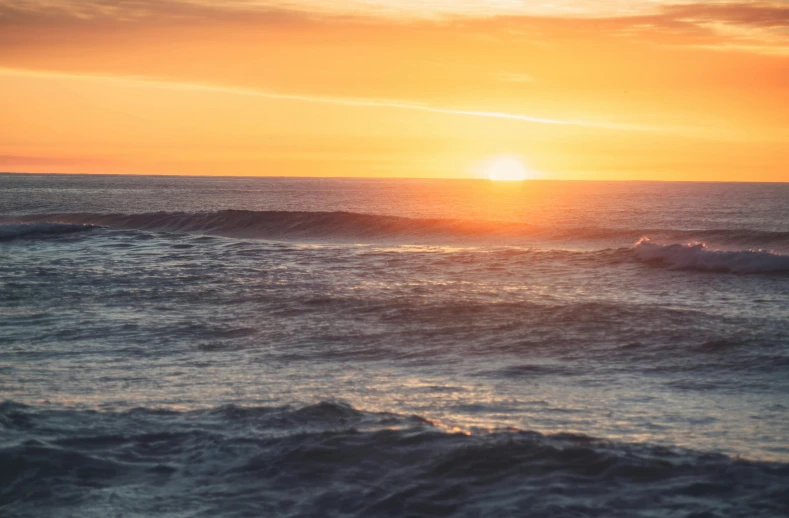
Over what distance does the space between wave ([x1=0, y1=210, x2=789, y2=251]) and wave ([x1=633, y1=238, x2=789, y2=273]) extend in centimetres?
788

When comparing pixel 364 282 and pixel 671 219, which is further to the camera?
pixel 671 219

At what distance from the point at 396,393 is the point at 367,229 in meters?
30.9

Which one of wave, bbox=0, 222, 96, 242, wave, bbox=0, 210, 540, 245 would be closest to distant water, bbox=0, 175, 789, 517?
wave, bbox=0, 210, 540, 245

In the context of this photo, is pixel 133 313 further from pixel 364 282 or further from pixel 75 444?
pixel 75 444

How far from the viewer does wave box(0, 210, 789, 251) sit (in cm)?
3397

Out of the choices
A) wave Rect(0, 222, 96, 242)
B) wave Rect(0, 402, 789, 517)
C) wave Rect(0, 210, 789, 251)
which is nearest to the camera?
wave Rect(0, 402, 789, 517)

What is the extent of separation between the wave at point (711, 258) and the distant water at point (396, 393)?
100 mm

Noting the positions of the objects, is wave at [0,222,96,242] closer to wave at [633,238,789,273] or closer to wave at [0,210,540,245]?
wave at [0,210,540,245]

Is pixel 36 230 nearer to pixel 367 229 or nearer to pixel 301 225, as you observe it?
pixel 301 225

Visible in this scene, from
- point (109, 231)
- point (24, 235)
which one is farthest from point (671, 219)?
point (24, 235)

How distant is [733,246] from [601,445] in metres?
25.9

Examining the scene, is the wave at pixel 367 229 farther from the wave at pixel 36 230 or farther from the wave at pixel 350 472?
the wave at pixel 350 472

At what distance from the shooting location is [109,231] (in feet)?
122

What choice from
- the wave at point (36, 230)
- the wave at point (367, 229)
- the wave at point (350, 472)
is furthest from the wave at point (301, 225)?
the wave at point (350, 472)
